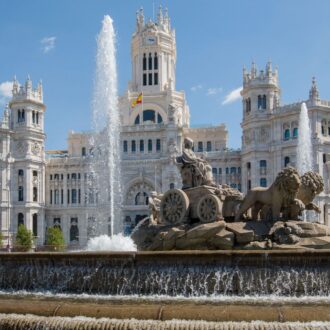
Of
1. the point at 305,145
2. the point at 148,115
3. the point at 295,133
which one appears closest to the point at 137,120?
the point at 148,115

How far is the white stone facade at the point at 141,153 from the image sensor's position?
73875 mm

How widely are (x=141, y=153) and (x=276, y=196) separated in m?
63.1

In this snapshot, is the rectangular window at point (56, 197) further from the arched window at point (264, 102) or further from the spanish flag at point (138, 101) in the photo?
the arched window at point (264, 102)

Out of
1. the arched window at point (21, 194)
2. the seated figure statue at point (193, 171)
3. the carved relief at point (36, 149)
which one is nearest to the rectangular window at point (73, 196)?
the carved relief at point (36, 149)

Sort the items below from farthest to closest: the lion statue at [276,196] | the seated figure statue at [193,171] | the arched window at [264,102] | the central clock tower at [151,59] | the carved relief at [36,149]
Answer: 1. the central clock tower at [151,59]
2. the carved relief at [36,149]
3. the arched window at [264,102]
4. the seated figure statue at [193,171]
5. the lion statue at [276,196]

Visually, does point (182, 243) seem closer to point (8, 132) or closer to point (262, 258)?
point (262, 258)

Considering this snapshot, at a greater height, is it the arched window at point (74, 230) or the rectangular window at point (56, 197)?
the rectangular window at point (56, 197)

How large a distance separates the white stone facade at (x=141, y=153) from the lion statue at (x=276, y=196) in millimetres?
51212

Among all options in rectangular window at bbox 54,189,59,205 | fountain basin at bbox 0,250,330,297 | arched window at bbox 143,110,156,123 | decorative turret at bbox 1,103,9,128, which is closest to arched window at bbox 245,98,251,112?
arched window at bbox 143,110,156,123

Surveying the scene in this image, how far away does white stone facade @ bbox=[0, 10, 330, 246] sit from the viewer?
73.9 meters

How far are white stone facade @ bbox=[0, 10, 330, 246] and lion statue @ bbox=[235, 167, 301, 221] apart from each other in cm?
5121

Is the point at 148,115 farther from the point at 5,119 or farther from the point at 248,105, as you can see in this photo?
the point at 5,119

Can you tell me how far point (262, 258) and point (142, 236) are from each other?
7.23m

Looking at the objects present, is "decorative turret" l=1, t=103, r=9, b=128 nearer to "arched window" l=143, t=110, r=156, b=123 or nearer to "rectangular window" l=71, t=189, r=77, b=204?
"rectangular window" l=71, t=189, r=77, b=204
